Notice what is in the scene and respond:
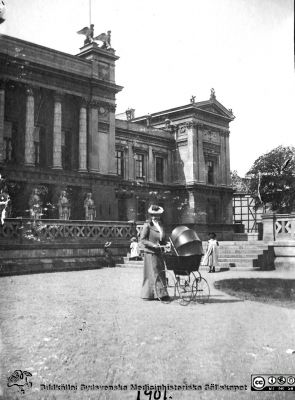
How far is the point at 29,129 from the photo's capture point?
2773 cm

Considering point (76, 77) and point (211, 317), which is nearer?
point (211, 317)

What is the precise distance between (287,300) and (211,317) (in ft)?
9.13

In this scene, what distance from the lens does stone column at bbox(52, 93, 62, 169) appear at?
94.0 feet

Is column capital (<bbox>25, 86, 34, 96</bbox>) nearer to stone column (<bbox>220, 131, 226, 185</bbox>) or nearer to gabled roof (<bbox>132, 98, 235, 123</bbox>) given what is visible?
gabled roof (<bbox>132, 98, 235, 123</bbox>)

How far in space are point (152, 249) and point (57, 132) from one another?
71.6ft

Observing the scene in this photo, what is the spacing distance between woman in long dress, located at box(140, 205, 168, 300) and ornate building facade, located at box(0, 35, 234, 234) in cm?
1856

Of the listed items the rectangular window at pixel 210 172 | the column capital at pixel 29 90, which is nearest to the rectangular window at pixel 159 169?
the rectangular window at pixel 210 172

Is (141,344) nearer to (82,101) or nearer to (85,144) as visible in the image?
(85,144)

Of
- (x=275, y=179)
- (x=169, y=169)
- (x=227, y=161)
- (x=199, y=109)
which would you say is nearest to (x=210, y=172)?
(x=227, y=161)

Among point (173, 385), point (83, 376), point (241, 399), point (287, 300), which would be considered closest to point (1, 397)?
point (83, 376)

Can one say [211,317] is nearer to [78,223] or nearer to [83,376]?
[83,376]

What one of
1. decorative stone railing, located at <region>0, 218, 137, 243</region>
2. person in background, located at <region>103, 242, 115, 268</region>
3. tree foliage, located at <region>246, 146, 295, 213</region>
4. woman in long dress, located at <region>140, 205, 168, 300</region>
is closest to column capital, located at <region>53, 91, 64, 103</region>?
decorative stone railing, located at <region>0, 218, 137, 243</region>

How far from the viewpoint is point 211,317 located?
303 inches

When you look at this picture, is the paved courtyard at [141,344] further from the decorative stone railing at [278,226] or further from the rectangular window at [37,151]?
the rectangular window at [37,151]
